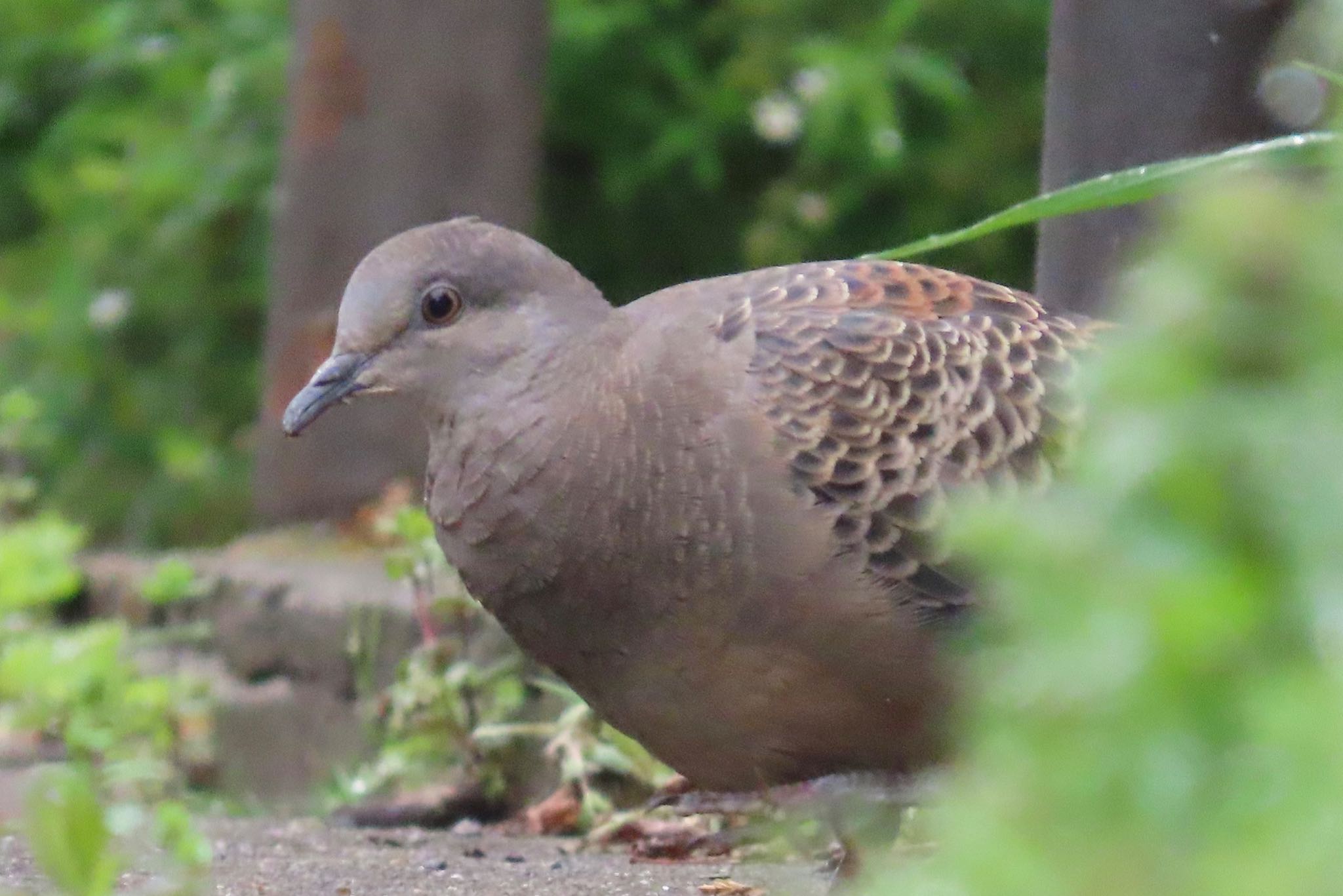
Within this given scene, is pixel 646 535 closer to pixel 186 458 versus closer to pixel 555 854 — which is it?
pixel 555 854

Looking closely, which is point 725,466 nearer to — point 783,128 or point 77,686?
point 77,686

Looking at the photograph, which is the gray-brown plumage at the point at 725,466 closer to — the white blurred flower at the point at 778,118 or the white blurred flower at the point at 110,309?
the white blurred flower at the point at 778,118

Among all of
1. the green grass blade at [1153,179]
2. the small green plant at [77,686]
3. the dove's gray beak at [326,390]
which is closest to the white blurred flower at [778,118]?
the small green plant at [77,686]

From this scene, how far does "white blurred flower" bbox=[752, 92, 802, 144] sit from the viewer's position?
6.16 metres

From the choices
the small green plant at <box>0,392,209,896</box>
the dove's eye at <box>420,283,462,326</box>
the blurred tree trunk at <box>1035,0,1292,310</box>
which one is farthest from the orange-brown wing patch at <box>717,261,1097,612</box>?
the small green plant at <box>0,392,209,896</box>

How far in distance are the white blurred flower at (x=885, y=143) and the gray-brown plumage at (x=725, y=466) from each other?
9.04ft

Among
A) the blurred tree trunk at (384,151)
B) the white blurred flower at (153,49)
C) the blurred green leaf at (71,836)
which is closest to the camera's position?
the blurred green leaf at (71,836)

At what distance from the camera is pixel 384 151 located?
555 centimetres

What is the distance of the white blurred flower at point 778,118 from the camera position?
20.2 ft

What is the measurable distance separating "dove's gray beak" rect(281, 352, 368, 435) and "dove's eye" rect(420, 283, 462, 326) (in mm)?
128

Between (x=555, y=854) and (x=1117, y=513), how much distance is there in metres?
2.85

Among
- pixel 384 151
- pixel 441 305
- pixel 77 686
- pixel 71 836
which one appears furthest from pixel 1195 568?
pixel 384 151

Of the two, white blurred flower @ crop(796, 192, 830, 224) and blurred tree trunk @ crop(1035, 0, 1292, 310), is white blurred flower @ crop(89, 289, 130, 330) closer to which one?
white blurred flower @ crop(796, 192, 830, 224)

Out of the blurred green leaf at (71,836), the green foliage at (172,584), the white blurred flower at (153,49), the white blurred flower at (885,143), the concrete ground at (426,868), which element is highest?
the white blurred flower at (153,49)
